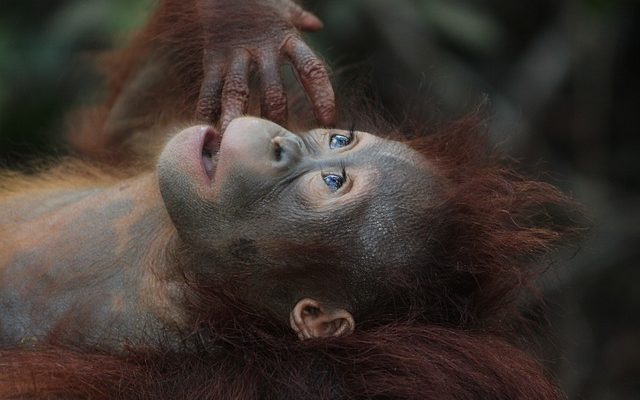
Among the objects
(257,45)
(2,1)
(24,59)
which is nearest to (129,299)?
(257,45)

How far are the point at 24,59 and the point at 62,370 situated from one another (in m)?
2.32

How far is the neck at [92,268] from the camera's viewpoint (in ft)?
9.02

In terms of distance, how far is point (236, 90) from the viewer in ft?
9.62

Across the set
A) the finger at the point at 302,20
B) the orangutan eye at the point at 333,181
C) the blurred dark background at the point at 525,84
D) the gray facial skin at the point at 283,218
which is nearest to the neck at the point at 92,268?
the gray facial skin at the point at 283,218

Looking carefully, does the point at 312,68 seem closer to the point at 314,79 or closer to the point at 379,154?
the point at 314,79

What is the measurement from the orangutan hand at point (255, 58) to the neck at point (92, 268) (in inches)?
12.5

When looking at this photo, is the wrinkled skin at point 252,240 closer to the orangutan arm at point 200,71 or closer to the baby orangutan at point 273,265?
the baby orangutan at point 273,265

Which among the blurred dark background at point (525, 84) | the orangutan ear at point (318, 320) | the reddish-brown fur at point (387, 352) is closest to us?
the reddish-brown fur at point (387, 352)

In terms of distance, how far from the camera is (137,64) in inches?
152

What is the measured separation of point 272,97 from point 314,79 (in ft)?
0.38

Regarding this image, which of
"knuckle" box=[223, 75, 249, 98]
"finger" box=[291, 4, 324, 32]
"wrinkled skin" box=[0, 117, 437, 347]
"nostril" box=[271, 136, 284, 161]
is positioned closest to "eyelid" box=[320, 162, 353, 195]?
"wrinkled skin" box=[0, 117, 437, 347]

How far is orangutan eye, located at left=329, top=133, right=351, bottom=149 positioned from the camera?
9.40 ft

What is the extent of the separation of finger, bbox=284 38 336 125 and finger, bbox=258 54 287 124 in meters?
0.06

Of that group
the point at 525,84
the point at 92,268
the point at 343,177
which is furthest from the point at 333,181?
the point at 525,84
